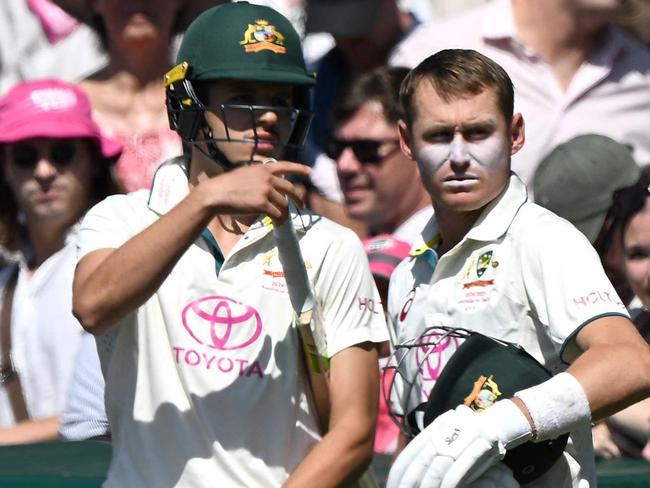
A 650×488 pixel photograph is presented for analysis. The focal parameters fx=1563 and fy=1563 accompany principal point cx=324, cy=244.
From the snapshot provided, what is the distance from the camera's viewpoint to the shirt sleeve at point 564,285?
10.2ft

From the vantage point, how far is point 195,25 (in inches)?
145

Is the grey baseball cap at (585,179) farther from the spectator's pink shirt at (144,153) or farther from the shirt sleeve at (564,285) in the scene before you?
the spectator's pink shirt at (144,153)

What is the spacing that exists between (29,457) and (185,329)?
52.3 inches

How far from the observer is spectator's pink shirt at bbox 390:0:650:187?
5887 mm

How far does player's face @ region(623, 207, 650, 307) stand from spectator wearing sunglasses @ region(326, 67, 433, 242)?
0.99 meters

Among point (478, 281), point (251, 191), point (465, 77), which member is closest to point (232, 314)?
point (251, 191)

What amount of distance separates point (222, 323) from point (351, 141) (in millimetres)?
2220

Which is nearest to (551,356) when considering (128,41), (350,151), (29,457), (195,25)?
(195,25)

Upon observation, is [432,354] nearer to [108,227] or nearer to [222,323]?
[222,323]

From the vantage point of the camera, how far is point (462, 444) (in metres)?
2.86

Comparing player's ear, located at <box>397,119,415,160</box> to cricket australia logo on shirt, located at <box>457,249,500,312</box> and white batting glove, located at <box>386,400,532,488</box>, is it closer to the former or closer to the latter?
cricket australia logo on shirt, located at <box>457,249,500,312</box>

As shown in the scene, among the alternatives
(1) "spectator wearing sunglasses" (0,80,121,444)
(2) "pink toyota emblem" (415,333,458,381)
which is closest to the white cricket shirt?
(2) "pink toyota emblem" (415,333,458,381)

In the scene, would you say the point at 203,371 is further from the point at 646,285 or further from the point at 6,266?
the point at 6,266

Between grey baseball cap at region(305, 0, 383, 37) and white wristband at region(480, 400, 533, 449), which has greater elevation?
white wristband at region(480, 400, 533, 449)
